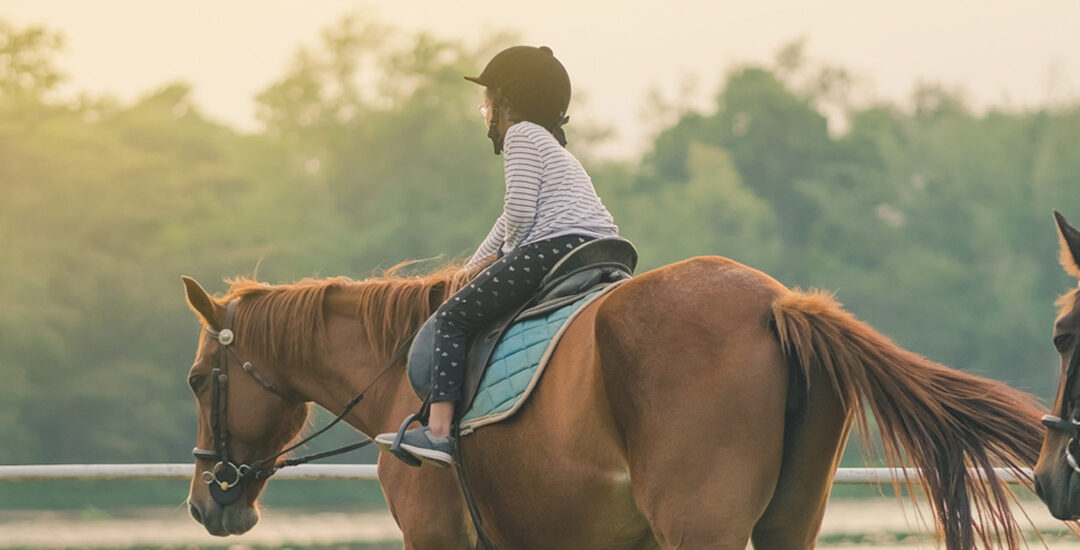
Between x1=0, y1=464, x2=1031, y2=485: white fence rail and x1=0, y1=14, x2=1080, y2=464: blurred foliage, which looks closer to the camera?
x1=0, y1=464, x2=1031, y2=485: white fence rail

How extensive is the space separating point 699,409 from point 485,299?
1.08 m

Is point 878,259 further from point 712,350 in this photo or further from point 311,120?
point 712,350

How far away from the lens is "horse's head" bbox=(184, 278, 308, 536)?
17.7 ft

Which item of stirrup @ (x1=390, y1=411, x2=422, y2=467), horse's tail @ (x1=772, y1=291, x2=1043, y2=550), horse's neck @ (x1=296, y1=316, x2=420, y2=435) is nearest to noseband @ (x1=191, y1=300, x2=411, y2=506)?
horse's neck @ (x1=296, y1=316, x2=420, y2=435)

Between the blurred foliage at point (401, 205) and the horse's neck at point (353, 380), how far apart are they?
2867 cm

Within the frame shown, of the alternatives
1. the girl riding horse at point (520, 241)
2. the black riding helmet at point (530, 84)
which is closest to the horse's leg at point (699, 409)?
the girl riding horse at point (520, 241)

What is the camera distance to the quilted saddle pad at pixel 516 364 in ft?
14.0

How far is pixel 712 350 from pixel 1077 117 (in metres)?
53.0

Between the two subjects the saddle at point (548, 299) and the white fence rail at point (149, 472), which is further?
the white fence rail at point (149, 472)

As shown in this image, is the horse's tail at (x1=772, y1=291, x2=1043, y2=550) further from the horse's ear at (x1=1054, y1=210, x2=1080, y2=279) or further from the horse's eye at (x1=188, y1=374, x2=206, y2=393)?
the horse's eye at (x1=188, y1=374, x2=206, y2=393)

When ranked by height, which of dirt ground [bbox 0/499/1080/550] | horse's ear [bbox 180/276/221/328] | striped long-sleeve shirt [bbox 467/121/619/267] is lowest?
dirt ground [bbox 0/499/1080/550]

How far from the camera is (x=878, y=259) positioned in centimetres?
4981

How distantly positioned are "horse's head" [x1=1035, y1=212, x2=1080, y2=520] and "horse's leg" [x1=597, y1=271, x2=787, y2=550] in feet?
2.28

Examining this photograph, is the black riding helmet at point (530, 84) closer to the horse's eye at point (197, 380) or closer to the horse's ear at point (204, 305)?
the horse's ear at point (204, 305)
